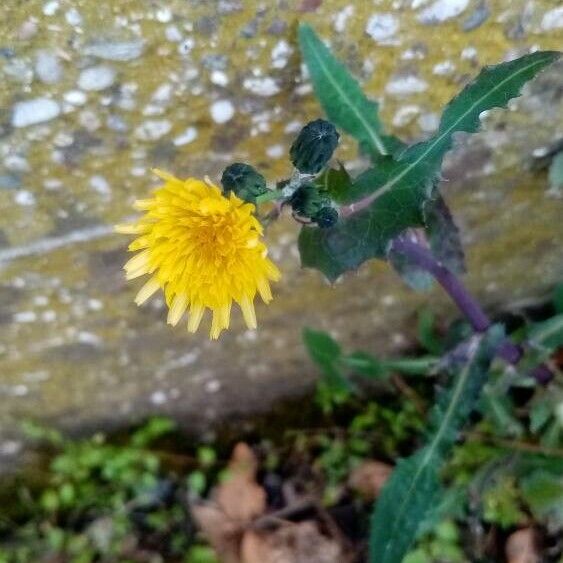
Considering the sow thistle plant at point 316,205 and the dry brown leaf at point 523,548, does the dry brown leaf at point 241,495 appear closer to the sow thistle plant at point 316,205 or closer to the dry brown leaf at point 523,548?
the dry brown leaf at point 523,548

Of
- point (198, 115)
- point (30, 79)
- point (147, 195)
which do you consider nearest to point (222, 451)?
point (147, 195)

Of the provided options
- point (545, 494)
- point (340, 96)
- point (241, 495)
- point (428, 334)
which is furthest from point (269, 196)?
point (241, 495)

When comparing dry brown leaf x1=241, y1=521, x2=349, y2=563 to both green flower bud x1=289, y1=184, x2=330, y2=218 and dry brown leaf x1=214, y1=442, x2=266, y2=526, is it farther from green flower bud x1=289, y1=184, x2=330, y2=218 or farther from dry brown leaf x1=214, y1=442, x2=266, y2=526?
green flower bud x1=289, y1=184, x2=330, y2=218

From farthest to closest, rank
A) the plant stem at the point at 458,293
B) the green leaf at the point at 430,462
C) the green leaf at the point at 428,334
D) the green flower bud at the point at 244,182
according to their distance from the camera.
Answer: the green leaf at the point at 428,334 < the green leaf at the point at 430,462 < the plant stem at the point at 458,293 < the green flower bud at the point at 244,182

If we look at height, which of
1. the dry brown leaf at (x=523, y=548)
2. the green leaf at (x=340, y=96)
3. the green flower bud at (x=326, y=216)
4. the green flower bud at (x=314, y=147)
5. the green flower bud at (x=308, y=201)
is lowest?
the dry brown leaf at (x=523, y=548)

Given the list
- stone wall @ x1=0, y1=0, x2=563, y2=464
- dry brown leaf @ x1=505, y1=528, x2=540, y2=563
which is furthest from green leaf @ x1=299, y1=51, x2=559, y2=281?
dry brown leaf @ x1=505, y1=528, x2=540, y2=563

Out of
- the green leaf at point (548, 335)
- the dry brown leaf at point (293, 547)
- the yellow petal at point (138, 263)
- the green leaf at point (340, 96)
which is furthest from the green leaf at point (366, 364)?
the yellow petal at point (138, 263)
